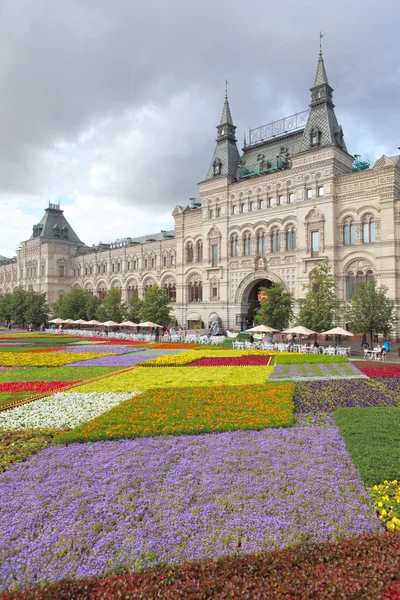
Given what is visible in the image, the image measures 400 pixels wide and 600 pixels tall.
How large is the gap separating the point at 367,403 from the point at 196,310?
47033mm

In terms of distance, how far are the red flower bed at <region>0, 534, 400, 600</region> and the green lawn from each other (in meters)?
2.62

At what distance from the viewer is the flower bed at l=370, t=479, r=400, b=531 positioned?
296 inches

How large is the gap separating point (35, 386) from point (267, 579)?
1591cm

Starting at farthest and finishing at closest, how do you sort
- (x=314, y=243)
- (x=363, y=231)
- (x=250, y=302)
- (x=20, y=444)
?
(x=250, y=302) → (x=314, y=243) → (x=363, y=231) → (x=20, y=444)

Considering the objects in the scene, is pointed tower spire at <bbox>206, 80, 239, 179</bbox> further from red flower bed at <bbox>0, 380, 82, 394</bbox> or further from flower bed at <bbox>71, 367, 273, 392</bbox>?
red flower bed at <bbox>0, 380, 82, 394</bbox>

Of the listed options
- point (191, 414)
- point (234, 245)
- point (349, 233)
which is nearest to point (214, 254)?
point (234, 245)

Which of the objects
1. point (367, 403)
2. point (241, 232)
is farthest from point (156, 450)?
point (241, 232)

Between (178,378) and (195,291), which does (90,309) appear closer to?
(195,291)

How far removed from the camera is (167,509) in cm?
800

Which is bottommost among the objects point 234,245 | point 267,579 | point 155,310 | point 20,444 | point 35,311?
point 267,579

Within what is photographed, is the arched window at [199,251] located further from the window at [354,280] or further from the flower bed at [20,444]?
the flower bed at [20,444]

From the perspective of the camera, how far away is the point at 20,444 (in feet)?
38.3

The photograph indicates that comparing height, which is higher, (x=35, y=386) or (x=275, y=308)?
(x=275, y=308)

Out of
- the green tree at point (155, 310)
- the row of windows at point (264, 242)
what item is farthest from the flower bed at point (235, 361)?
the row of windows at point (264, 242)
